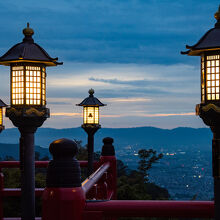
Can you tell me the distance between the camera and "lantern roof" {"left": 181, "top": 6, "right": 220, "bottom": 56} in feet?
13.4

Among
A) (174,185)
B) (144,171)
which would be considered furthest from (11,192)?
(174,185)

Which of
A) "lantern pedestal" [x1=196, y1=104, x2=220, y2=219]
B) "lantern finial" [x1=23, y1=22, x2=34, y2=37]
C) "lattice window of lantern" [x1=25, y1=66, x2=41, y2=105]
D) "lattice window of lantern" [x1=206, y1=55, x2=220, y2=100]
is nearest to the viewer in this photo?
"lantern pedestal" [x1=196, y1=104, x2=220, y2=219]

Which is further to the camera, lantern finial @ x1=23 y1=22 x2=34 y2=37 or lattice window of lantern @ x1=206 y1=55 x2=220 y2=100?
lantern finial @ x1=23 y1=22 x2=34 y2=37

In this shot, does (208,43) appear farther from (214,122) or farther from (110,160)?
(110,160)

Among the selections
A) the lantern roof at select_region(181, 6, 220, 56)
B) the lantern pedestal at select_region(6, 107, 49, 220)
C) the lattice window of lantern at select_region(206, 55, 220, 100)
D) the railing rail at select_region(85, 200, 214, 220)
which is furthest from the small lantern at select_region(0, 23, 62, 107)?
the railing rail at select_region(85, 200, 214, 220)

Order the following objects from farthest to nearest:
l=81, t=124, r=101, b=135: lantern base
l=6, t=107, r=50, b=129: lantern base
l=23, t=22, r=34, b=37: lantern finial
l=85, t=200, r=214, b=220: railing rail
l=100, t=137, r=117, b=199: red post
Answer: l=81, t=124, r=101, b=135: lantern base
l=100, t=137, r=117, b=199: red post
l=23, t=22, r=34, b=37: lantern finial
l=6, t=107, r=50, b=129: lantern base
l=85, t=200, r=214, b=220: railing rail

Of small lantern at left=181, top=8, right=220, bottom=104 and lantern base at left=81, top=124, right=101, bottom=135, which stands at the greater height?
small lantern at left=181, top=8, right=220, bottom=104

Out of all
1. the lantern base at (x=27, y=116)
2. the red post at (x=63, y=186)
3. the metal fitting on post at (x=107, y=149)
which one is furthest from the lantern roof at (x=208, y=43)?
the metal fitting on post at (x=107, y=149)

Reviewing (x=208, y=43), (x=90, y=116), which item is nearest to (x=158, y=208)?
(x=208, y=43)

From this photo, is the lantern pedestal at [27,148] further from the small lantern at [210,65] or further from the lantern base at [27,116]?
the small lantern at [210,65]

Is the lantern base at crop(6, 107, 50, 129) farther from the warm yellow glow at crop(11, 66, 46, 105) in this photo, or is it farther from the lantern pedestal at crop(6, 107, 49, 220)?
the warm yellow glow at crop(11, 66, 46, 105)

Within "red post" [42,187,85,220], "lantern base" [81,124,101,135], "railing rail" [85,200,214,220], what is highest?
"lantern base" [81,124,101,135]

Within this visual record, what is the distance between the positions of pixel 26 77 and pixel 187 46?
8.85 feet

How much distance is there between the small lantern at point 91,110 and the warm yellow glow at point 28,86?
7.40 meters
